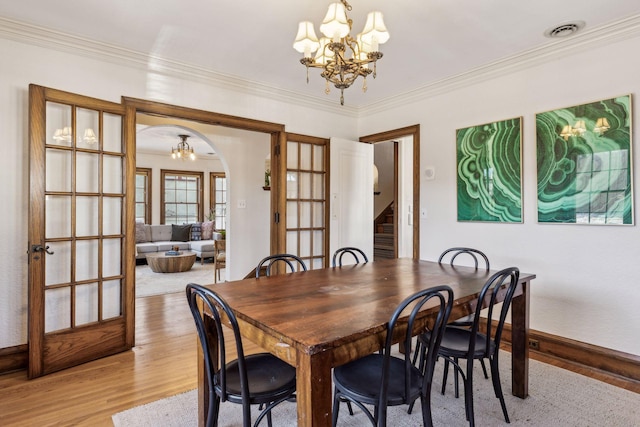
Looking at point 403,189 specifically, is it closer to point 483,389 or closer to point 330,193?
point 330,193

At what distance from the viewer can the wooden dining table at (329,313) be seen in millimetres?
1147

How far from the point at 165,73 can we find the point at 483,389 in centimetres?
357

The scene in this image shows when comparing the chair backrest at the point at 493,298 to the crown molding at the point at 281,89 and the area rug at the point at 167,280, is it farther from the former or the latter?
the area rug at the point at 167,280

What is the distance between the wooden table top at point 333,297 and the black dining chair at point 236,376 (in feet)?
0.36

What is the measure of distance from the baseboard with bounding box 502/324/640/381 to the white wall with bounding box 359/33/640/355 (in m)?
0.05

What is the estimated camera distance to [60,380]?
2.37 meters

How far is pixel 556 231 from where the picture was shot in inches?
110

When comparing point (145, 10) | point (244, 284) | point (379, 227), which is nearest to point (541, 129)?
point (244, 284)

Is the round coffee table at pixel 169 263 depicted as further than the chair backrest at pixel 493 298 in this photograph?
Yes

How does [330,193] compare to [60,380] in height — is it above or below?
above

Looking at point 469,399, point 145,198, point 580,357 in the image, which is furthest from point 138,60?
point 145,198

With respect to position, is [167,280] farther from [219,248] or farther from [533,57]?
[533,57]

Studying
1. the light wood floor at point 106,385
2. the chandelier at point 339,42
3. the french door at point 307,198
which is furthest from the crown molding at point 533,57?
the light wood floor at point 106,385

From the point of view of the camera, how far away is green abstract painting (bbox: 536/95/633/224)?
2457 mm
